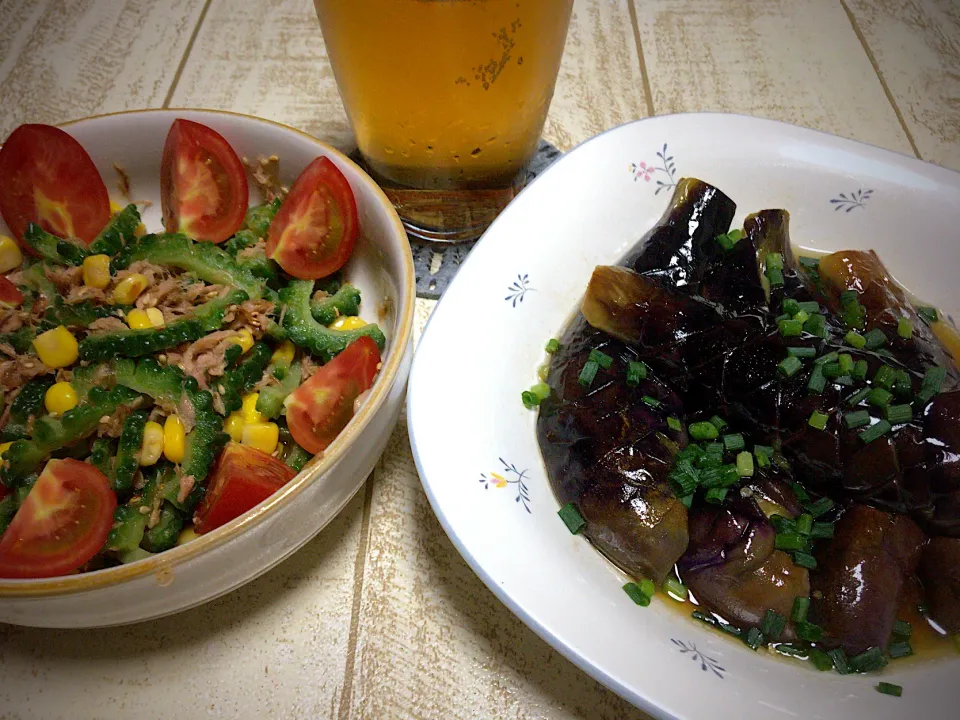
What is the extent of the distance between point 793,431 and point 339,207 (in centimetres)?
109

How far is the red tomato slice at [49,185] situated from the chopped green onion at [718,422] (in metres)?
1.49

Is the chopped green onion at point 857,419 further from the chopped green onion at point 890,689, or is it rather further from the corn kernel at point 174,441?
the corn kernel at point 174,441

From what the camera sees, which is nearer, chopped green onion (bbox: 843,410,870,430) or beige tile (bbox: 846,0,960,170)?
chopped green onion (bbox: 843,410,870,430)

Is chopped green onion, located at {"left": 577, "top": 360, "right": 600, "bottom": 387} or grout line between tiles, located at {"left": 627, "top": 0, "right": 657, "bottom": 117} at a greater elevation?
grout line between tiles, located at {"left": 627, "top": 0, "right": 657, "bottom": 117}

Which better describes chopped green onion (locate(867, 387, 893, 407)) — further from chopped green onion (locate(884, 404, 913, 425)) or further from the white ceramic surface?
the white ceramic surface

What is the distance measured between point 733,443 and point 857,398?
253 millimetres

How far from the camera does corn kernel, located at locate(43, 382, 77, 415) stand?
1262mm

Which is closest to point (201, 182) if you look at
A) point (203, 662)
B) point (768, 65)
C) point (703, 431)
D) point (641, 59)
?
point (203, 662)

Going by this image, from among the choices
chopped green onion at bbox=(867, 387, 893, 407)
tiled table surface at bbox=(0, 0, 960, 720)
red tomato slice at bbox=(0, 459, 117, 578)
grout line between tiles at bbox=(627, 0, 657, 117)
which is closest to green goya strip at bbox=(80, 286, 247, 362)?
red tomato slice at bbox=(0, 459, 117, 578)

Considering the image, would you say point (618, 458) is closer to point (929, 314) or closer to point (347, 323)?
point (347, 323)

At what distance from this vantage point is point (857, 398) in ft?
4.31

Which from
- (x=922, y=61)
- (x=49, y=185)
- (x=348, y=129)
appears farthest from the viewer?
(x=922, y=61)

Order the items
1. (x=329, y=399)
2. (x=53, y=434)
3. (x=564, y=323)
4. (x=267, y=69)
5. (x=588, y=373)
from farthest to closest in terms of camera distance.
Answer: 1. (x=267, y=69)
2. (x=564, y=323)
3. (x=588, y=373)
4. (x=329, y=399)
5. (x=53, y=434)

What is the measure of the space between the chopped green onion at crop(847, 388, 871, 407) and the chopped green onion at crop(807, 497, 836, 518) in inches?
8.2
